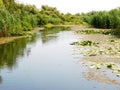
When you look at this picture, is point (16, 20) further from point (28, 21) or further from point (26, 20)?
point (28, 21)

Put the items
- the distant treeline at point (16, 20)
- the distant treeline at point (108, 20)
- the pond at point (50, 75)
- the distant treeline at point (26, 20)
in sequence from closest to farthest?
1. the pond at point (50, 75)
2. the distant treeline at point (16, 20)
3. the distant treeline at point (26, 20)
4. the distant treeline at point (108, 20)

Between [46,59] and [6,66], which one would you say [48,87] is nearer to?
[6,66]

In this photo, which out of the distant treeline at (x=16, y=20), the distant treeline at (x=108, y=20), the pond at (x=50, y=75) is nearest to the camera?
the pond at (x=50, y=75)

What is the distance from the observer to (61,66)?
1315 cm

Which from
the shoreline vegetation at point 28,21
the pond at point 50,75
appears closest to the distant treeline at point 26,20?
the shoreline vegetation at point 28,21

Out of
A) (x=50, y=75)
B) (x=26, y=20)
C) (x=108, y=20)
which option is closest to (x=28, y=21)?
(x=26, y=20)

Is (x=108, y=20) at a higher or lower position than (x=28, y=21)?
higher

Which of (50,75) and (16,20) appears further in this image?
(16,20)

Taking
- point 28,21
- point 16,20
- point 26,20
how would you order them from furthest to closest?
point 28,21 → point 26,20 → point 16,20

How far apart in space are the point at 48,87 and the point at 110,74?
8.48 feet

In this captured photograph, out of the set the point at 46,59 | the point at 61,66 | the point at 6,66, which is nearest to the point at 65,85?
the point at 61,66

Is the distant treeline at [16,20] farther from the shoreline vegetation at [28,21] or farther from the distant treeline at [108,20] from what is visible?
the distant treeline at [108,20]

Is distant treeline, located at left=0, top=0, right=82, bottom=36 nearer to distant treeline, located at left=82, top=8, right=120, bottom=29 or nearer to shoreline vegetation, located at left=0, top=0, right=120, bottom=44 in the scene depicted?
shoreline vegetation, located at left=0, top=0, right=120, bottom=44

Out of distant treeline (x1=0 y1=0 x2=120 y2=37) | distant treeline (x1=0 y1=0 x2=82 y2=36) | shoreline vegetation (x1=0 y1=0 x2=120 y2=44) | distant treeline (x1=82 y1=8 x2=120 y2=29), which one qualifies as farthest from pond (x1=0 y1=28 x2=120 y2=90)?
distant treeline (x1=82 y1=8 x2=120 y2=29)
